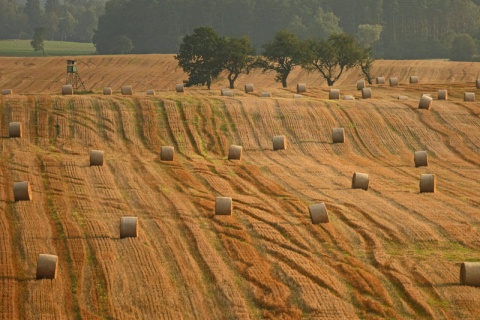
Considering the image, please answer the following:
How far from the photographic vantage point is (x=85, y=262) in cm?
2708

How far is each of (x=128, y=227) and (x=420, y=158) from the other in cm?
1661

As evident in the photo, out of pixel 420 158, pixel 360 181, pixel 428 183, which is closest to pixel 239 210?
pixel 360 181

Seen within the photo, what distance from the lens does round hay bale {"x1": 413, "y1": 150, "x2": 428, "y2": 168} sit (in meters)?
41.8

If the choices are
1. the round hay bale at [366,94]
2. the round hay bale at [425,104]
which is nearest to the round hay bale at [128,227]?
the round hay bale at [425,104]

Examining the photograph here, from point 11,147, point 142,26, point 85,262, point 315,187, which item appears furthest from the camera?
point 142,26

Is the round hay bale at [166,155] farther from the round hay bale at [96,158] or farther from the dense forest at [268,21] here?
the dense forest at [268,21]

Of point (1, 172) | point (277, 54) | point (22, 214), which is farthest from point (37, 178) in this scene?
point (277, 54)

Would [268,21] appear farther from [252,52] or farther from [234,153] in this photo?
[234,153]

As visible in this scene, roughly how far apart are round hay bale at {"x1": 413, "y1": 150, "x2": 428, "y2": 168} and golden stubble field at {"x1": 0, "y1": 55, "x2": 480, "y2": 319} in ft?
1.34

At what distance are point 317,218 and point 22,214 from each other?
9.10 m

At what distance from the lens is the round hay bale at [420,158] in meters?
41.8

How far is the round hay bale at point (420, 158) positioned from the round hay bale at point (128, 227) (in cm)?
1634

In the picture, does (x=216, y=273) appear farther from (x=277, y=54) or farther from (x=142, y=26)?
(x=142, y=26)

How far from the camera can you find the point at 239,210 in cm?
3266
